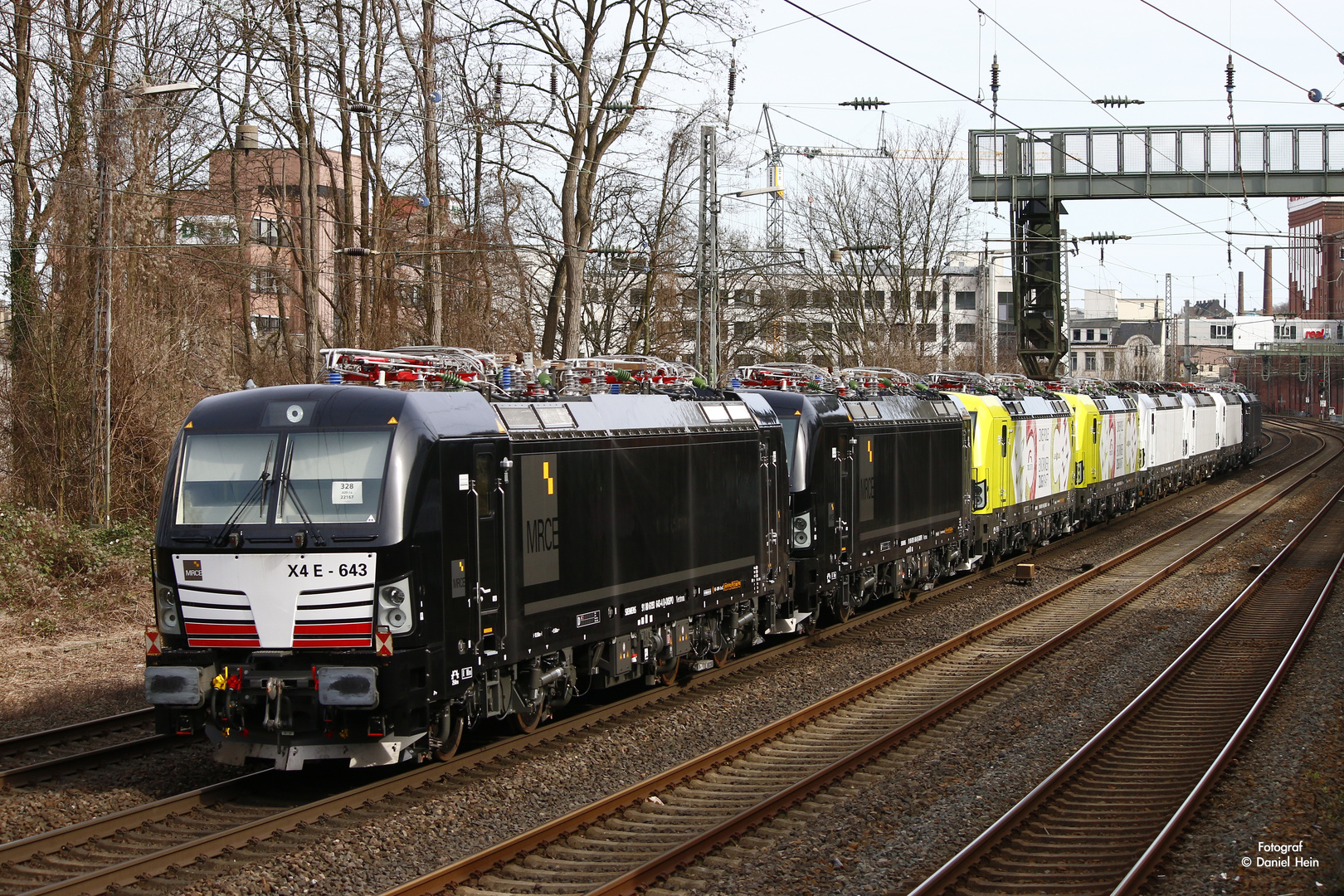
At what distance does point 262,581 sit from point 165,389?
1339 cm

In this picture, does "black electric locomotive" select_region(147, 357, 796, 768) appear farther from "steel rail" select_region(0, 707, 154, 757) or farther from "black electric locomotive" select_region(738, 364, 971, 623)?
"black electric locomotive" select_region(738, 364, 971, 623)

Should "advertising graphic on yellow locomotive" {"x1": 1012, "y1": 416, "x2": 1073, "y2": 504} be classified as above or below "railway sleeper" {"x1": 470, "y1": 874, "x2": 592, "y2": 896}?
above

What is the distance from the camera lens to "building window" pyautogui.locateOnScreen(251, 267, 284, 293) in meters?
31.8

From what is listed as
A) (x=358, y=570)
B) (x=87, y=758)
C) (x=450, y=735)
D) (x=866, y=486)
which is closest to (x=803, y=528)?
(x=866, y=486)

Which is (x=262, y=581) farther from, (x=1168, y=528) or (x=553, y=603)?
(x=1168, y=528)

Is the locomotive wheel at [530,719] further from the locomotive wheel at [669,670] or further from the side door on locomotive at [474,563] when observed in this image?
the locomotive wheel at [669,670]

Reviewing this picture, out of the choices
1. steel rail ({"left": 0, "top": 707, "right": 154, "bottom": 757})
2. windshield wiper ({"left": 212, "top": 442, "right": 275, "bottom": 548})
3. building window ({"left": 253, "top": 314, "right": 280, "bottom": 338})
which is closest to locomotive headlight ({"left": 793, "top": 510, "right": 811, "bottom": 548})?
steel rail ({"left": 0, "top": 707, "right": 154, "bottom": 757})

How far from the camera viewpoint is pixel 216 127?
28.8 m

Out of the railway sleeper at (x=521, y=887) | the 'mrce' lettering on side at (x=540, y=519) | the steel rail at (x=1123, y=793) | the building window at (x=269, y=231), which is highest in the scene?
the building window at (x=269, y=231)

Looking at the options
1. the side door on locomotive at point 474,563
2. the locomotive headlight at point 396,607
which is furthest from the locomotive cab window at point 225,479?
the side door on locomotive at point 474,563

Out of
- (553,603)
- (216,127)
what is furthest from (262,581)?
(216,127)

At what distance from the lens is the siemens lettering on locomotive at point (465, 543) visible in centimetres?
906

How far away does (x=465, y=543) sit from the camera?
9.70 m

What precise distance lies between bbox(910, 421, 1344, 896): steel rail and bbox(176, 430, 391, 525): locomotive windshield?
471 centimetres
